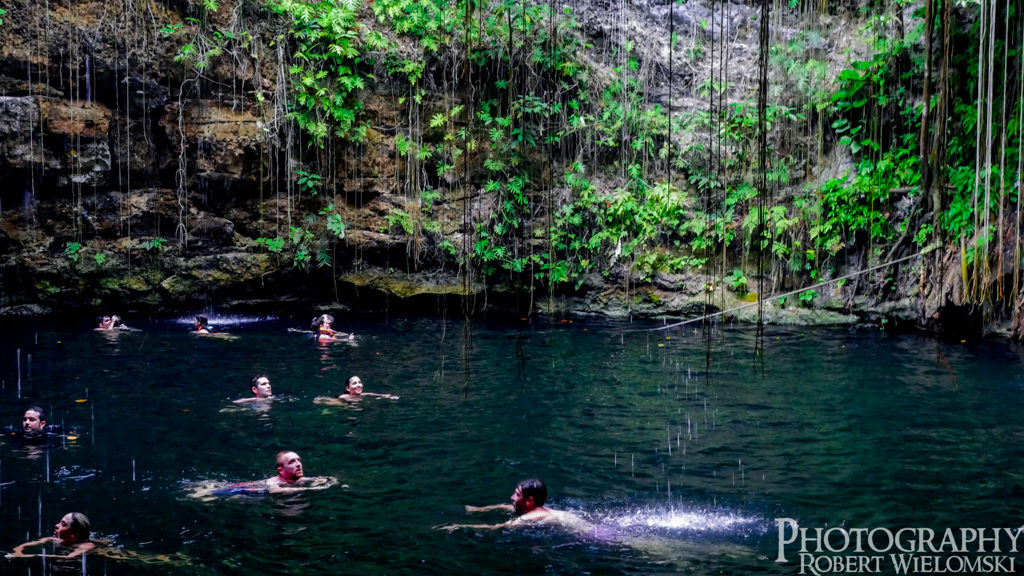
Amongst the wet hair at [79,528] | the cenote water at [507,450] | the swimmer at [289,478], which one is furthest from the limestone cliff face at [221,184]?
the wet hair at [79,528]

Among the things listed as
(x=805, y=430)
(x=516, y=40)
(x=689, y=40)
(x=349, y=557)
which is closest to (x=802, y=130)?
(x=689, y=40)

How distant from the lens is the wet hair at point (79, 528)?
17.1ft

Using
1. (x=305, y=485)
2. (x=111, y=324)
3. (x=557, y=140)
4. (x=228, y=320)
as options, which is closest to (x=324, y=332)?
(x=228, y=320)

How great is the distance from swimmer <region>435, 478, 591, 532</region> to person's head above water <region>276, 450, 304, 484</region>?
1.45m

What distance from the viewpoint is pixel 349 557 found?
5227mm

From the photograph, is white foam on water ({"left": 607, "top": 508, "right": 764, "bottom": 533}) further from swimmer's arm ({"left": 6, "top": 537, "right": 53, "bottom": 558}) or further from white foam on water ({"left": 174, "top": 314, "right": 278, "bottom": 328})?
white foam on water ({"left": 174, "top": 314, "right": 278, "bottom": 328})

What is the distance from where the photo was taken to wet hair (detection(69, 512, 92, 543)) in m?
5.21

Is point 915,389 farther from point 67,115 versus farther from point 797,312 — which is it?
point 67,115

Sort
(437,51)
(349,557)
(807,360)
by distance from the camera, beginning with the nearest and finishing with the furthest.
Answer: (349,557), (807,360), (437,51)

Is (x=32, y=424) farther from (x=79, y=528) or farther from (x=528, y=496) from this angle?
(x=528, y=496)

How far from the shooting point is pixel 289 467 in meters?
6.43

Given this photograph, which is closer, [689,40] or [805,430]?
[805,430]

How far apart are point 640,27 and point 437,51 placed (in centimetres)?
508

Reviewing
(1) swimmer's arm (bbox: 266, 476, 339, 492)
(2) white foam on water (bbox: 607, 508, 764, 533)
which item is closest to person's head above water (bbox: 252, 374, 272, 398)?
(1) swimmer's arm (bbox: 266, 476, 339, 492)
